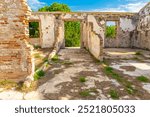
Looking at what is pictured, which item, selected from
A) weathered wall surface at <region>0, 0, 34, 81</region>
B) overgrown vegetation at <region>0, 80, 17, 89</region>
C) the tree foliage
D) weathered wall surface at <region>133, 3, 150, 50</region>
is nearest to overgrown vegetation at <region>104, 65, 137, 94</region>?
weathered wall surface at <region>0, 0, 34, 81</region>

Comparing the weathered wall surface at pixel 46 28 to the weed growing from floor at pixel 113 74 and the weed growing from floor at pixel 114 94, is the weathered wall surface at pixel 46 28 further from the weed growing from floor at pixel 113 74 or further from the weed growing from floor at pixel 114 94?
the weed growing from floor at pixel 114 94

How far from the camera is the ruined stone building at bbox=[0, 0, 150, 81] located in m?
8.00

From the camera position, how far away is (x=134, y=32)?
21.3 meters

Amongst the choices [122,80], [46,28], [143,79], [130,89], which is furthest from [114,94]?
[46,28]

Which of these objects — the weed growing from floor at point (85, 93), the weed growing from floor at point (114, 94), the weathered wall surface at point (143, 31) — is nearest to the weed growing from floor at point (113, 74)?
the weed growing from floor at point (114, 94)

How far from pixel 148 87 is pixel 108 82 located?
1467 millimetres

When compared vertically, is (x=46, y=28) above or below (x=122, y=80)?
above

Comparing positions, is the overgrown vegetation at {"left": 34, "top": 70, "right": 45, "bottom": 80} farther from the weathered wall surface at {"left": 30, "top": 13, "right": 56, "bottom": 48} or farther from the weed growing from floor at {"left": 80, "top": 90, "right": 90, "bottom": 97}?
the weathered wall surface at {"left": 30, "top": 13, "right": 56, "bottom": 48}

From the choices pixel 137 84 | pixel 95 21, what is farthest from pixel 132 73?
pixel 95 21

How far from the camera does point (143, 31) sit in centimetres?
1933

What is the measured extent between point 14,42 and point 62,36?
11.7m

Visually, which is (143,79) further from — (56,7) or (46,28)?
(56,7)

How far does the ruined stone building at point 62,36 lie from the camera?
26.2 feet

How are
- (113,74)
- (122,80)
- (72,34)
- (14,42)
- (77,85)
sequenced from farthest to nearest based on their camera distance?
(72,34)
(113,74)
(122,80)
(14,42)
(77,85)
